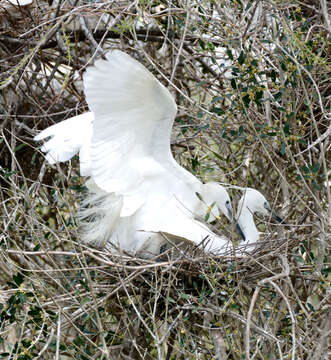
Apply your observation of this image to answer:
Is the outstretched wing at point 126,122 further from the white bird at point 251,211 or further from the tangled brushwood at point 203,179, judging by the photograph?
the white bird at point 251,211

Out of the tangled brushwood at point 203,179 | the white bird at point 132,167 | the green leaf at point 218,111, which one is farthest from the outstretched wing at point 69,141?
the green leaf at point 218,111

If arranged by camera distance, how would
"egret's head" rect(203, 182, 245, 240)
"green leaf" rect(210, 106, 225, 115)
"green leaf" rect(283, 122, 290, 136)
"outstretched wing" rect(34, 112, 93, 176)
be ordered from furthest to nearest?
"egret's head" rect(203, 182, 245, 240) → "outstretched wing" rect(34, 112, 93, 176) → "green leaf" rect(210, 106, 225, 115) → "green leaf" rect(283, 122, 290, 136)

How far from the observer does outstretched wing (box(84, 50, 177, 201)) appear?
326 centimetres

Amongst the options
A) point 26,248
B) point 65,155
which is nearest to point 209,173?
point 65,155

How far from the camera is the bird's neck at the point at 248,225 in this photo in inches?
152

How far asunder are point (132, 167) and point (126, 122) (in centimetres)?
25

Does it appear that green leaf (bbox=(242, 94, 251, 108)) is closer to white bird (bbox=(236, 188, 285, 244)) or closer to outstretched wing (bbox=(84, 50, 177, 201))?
outstretched wing (bbox=(84, 50, 177, 201))

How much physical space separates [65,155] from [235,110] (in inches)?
34.0

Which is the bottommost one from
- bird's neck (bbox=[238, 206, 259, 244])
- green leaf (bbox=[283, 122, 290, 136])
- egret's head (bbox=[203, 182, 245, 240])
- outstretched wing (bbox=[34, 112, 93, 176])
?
bird's neck (bbox=[238, 206, 259, 244])

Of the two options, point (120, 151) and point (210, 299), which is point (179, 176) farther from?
point (210, 299)

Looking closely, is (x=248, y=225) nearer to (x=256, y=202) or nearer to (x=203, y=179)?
(x=256, y=202)

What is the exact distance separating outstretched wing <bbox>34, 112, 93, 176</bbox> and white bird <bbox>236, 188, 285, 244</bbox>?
81 centimetres

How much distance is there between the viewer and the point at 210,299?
331cm

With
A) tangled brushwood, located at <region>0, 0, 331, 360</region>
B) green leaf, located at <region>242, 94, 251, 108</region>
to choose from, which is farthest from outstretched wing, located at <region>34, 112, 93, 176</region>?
green leaf, located at <region>242, 94, 251, 108</region>
